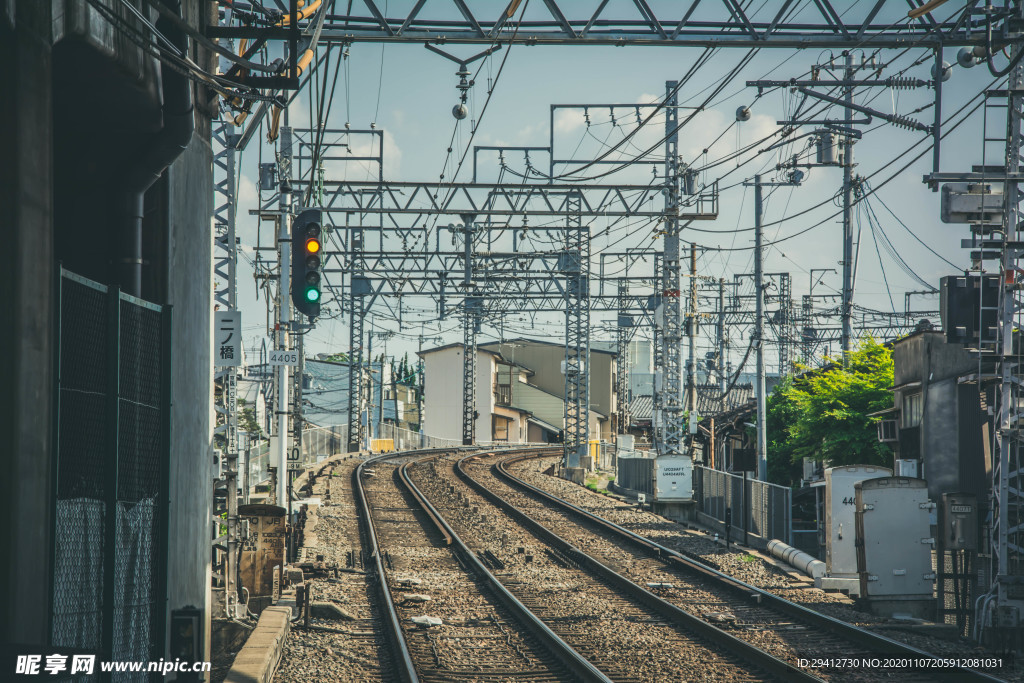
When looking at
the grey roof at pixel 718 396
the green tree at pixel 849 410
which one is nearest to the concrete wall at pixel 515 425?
the grey roof at pixel 718 396

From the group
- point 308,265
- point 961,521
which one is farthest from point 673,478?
point 308,265

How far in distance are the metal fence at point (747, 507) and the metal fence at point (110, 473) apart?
12.8 metres

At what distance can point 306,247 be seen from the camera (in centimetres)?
1460

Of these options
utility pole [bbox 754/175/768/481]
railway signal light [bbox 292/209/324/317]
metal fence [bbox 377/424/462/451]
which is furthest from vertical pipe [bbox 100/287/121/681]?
metal fence [bbox 377/424/462/451]

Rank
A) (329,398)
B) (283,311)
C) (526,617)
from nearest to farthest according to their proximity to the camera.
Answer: (526,617), (283,311), (329,398)

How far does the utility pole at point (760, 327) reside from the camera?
24.2 meters

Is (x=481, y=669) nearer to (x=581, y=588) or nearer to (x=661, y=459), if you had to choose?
(x=581, y=588)

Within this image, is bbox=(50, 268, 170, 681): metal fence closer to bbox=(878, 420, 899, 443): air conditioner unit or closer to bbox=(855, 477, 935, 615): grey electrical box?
bbox=(855, 477, 935, 615): grey electrical box

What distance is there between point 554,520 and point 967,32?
14967 millimetres

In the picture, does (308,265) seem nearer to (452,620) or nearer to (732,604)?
(452,620)

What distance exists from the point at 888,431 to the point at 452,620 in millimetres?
16232

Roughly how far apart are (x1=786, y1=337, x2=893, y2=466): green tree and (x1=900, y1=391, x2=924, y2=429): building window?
306 cm

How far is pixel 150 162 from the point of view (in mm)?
8750

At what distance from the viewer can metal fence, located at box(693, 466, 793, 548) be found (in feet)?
60.8
